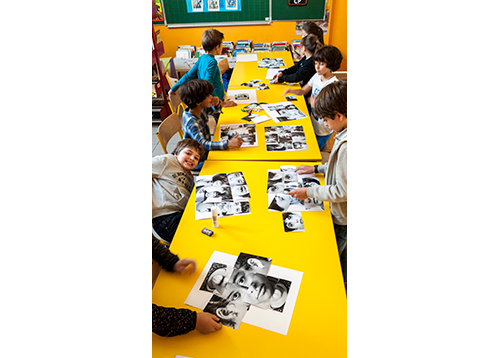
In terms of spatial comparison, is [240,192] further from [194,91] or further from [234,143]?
[194,91]

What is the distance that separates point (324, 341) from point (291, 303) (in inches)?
7.3

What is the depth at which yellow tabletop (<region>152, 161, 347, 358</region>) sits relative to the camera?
1.10m

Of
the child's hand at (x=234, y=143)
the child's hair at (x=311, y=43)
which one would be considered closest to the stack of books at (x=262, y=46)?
the child's hair at (x=311, y=43)

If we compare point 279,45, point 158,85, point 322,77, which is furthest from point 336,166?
point 279,45

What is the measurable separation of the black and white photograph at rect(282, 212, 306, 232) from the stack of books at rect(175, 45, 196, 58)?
479 centimetres

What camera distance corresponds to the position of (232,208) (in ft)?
5.68

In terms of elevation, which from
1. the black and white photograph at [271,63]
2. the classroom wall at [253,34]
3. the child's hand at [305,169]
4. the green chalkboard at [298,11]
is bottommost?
the child's hand at [305,169]

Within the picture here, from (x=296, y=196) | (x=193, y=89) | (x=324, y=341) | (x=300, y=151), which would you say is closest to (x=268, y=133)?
(x=300, y=151)

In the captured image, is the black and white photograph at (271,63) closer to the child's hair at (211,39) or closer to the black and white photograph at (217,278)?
the child's hair at (211,39)

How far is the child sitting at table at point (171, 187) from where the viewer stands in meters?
1.97

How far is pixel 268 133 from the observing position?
246cm

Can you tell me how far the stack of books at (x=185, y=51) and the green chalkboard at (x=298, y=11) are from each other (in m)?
1.60

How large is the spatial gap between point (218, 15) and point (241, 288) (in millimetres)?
5476

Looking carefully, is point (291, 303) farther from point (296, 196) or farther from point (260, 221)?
point (296, 196)
